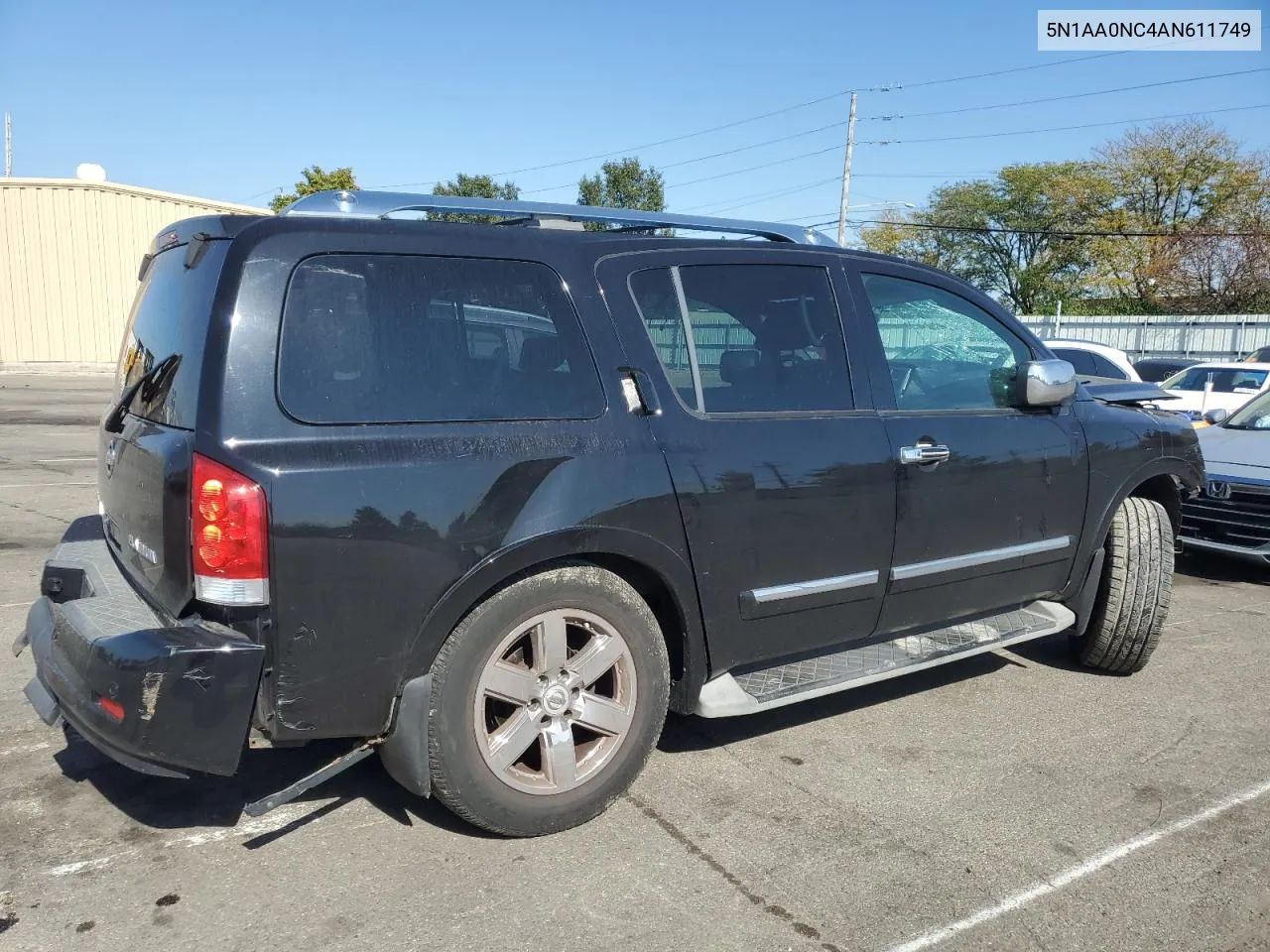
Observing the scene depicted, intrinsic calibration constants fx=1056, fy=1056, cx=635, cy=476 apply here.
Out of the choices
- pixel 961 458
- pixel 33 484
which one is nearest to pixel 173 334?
pixel 961 458

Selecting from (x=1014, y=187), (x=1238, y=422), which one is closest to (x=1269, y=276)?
(x=1014, y=187)

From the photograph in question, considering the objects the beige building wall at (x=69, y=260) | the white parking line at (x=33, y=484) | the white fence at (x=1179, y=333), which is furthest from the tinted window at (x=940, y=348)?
the beige building wall at (x=69, y=260)

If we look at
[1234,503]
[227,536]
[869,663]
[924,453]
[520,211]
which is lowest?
[869,663]

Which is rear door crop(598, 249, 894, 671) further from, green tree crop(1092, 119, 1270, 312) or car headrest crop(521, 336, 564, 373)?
green tree crop(1092, 119, 1270, 312)

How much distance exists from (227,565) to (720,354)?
1.77 m

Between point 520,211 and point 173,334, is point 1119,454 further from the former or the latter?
point 173,334

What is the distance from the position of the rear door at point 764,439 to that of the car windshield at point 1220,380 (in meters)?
13.4

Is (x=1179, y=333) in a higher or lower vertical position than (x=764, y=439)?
higher

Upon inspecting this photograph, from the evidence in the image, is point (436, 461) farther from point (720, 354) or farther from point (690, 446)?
point (720, 354)

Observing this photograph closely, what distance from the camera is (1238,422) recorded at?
26.7 ft

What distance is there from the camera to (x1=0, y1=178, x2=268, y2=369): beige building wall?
1190 inches

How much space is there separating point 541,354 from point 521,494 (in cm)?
49

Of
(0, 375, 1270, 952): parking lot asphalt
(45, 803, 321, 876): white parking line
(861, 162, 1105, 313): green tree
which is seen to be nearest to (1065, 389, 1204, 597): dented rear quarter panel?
(0, 375, 1270, 952): parking lot asphalt

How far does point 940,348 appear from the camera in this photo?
4312mm
